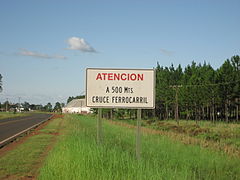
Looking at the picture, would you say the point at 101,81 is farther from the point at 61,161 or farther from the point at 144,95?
the point at 61,161

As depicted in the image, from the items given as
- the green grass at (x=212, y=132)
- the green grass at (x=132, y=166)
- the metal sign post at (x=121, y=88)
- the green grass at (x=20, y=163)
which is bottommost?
the green grass at (x=212, y=132)

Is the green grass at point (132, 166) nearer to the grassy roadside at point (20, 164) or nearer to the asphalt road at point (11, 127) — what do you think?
the grassy roadside at point (20, 164)

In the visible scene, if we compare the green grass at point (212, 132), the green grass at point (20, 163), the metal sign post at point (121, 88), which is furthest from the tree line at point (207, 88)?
the metal sign post at point (121, 88)

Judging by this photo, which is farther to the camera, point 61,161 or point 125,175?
point 61,161

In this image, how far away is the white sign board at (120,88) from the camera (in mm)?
8781

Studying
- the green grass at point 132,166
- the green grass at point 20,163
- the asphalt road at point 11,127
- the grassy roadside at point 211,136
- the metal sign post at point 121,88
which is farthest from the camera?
the asphalt road at point 11,127

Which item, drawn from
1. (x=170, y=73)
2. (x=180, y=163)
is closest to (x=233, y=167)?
(x=180, y=163)

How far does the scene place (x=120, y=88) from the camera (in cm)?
890

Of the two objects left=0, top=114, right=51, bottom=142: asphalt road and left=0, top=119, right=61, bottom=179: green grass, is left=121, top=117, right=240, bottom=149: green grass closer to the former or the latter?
left=0, top=119, right=61, bottom=179: green grass

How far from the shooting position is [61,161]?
805cm

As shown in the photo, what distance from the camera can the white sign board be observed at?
28.8ft

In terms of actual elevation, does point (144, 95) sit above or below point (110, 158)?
above

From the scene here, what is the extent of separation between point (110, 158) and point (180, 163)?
2358 mm

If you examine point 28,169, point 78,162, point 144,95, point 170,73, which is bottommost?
point 28,169
